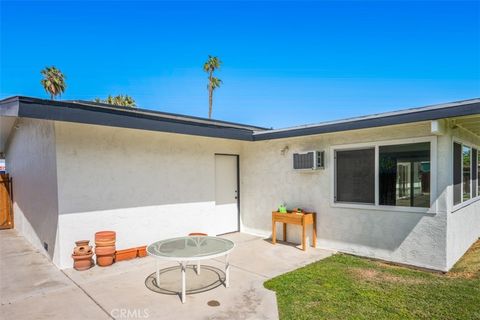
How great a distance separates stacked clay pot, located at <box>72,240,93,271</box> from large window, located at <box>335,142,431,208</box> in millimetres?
4984

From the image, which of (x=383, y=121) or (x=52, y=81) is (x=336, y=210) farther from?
(x=52, y=81)

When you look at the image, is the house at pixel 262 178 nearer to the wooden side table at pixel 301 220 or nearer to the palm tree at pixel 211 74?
the wooden side table at pixel 301 220

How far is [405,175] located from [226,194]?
4466 mm

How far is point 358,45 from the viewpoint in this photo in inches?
387

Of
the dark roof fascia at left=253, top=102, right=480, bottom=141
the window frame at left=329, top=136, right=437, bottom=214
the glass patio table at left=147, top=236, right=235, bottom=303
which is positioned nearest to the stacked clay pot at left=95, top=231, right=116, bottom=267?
the glass patio table at left=147, top=236, right=235, bottom=303

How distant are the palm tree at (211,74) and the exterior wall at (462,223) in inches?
804

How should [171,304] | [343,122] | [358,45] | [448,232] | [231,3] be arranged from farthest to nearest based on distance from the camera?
[358,45] → [231,3] → [343,122] → [448,232] → [171,304]

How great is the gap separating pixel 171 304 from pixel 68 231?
9.05 feet

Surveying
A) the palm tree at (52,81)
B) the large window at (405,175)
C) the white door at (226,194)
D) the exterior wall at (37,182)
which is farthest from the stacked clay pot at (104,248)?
the palm tree at (52,81)

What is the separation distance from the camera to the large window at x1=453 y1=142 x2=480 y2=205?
518 cm

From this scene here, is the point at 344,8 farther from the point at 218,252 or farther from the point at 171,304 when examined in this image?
the point at 171,304

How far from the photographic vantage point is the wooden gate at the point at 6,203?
9.58 meters

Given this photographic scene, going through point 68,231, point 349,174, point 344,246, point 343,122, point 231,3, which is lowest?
point 344,246

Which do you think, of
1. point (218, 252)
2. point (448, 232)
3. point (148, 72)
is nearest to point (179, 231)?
point (218, 252)
